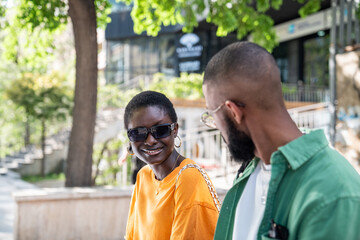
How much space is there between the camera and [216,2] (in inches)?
332

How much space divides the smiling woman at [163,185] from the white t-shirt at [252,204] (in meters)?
0.47

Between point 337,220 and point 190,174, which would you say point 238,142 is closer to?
point 337,220

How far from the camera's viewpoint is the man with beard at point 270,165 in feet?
4.12

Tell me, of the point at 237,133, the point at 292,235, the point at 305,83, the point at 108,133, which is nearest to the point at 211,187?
the point at 237,133

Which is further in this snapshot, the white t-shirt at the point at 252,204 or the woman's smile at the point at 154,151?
the woman's smile at the point at 154,151

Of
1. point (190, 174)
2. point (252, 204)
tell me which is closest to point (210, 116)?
point (252, 204)

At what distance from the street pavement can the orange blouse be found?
540 centimetres

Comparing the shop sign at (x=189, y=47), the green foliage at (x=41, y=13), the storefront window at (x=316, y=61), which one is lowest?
the green foliage at (x=41, y=13)

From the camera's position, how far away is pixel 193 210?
2109 millimetres

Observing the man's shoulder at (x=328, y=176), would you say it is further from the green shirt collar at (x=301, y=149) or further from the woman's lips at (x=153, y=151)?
the woman's lips at (x=153, y=151)

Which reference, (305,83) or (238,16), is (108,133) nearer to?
(238,16)

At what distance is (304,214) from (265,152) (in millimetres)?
307

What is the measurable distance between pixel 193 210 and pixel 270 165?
2.15 feet

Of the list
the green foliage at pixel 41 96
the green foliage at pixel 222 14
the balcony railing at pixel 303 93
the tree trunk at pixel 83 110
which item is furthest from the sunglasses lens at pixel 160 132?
the balcony railing at pixel 303 93
